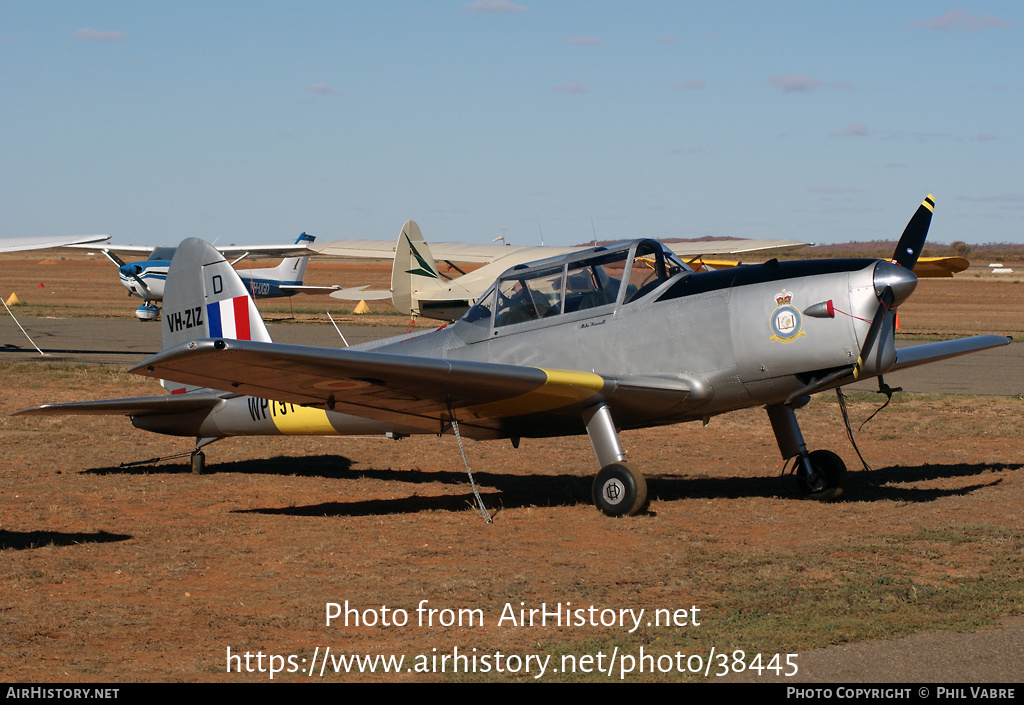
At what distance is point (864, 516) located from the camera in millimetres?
8375

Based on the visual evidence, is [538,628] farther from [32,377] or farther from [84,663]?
[32,377]

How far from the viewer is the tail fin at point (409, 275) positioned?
25.7 metres

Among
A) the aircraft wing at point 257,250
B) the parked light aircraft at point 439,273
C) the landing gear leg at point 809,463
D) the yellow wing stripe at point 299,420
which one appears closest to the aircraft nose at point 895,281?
the landing gear leg at point 809,463

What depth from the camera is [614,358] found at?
874 cm

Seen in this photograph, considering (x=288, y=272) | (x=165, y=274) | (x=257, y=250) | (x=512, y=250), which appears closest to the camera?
(x=512, y=250)

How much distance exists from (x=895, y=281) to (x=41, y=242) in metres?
24.0

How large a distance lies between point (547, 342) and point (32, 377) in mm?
13699

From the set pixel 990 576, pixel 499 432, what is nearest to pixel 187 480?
pixel 499 432

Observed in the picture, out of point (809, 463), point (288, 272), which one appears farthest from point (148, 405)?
point (288, 272)

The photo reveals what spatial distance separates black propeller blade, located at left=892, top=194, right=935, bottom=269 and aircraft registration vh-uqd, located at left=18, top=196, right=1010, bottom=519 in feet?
0.05

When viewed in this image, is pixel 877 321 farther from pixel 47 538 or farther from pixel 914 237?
pixel 47 538

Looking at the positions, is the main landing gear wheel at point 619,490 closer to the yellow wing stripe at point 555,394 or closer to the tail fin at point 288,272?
the yellow wing stripe at point 555,394

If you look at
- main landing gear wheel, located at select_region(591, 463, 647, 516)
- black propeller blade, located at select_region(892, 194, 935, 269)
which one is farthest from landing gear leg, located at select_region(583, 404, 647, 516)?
black propeller blade, located at select_region(892, 194, 935, 269)

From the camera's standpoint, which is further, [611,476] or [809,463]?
[809,463]
